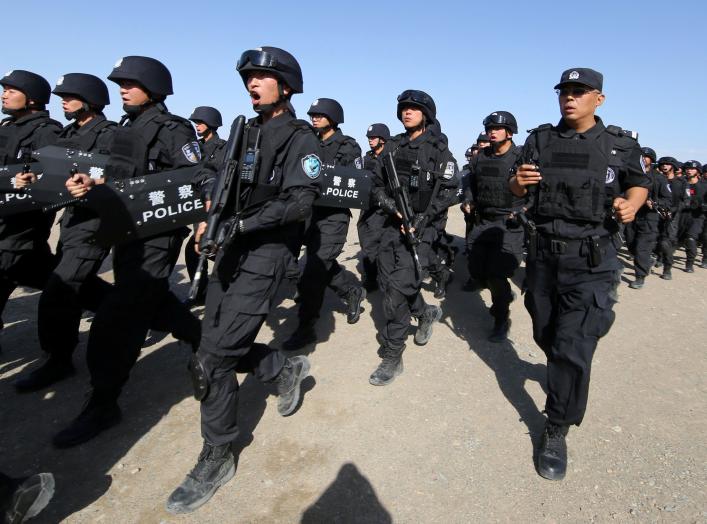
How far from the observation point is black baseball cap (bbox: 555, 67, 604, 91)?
2.68 meters

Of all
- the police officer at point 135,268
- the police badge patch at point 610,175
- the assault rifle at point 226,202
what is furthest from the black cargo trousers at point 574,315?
the police officer at point 135,268

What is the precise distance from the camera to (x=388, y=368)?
12.5ft

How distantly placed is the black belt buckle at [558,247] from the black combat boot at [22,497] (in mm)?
2878

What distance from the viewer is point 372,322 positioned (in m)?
5.12

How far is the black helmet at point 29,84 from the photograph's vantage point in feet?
13.2

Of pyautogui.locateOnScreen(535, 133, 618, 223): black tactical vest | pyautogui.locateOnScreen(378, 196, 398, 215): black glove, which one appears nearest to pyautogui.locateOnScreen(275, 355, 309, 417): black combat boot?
pyautogui.locateOnScreen(378, 196, 398, 215): black glove

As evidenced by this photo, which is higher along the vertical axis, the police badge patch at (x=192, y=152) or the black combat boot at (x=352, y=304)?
the police badge patch at (x=192, y=152)

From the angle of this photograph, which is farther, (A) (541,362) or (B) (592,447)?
(A) (541,362)

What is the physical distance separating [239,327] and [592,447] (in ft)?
7.66

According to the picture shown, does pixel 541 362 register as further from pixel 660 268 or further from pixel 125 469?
pixel 660 268

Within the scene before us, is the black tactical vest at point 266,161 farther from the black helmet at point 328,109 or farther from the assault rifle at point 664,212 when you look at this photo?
the assault rifle at point 664,212

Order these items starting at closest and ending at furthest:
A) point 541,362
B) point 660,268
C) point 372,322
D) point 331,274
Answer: point 541,362 < point 331,274 < point 372,322 < point 660,268

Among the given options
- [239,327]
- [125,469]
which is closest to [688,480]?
[239,327]

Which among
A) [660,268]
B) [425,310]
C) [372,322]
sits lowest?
[660,268]
